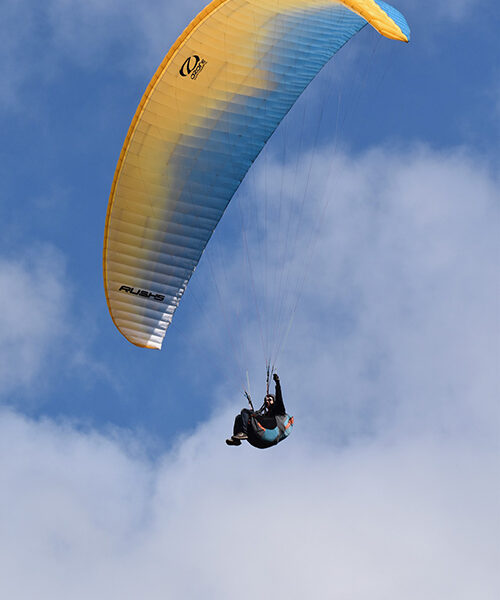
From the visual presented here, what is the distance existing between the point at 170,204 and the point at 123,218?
115 cm

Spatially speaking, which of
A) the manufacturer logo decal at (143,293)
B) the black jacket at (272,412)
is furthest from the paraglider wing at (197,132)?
the black jacket at (272,412)

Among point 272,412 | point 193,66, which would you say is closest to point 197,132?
point 193,66

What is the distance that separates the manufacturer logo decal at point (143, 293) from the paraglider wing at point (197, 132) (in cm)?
2

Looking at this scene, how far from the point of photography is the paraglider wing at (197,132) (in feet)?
73.9

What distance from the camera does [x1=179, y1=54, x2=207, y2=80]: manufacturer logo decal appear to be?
881 inches

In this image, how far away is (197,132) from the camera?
928 inches

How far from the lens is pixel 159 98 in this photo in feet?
73.8

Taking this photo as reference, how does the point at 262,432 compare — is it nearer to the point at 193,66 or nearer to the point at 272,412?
the point at 272,412

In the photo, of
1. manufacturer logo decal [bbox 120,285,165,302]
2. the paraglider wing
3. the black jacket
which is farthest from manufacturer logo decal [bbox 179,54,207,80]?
the black jacket

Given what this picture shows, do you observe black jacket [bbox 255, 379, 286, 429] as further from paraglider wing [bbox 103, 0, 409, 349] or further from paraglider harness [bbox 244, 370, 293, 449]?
paraglider wing [bbox 103, 0, 409, 349]

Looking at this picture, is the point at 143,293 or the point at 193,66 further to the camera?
the point at 143,293

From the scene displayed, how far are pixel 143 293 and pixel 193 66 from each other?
5.72 metres

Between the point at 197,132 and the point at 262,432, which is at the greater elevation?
the point at 197,132

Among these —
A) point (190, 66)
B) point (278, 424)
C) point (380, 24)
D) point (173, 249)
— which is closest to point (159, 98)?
point (190, 66)
